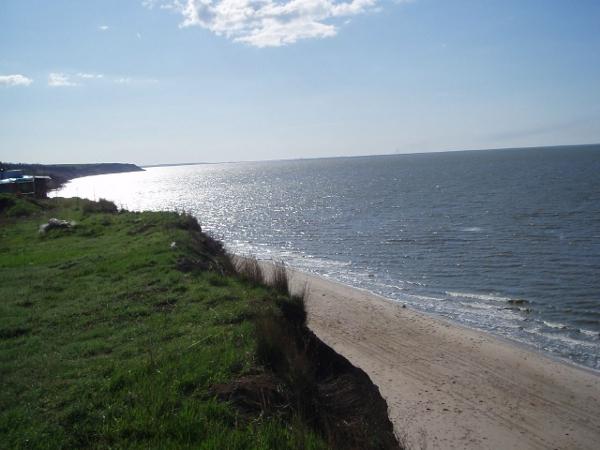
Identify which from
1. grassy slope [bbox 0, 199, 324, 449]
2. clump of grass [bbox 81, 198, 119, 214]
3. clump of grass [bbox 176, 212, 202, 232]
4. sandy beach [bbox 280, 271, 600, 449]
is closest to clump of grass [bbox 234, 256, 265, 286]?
grassy slope [bbox 0, 199, 324, 449]

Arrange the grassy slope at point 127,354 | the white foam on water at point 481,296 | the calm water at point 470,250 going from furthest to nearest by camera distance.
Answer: the white foam on water at point 481,296, the calm water at point 470,250, the grassy slope at point 127,354

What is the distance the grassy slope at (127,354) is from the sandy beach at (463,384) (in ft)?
10.0

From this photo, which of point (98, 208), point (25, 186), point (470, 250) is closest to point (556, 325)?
point (470, 250)

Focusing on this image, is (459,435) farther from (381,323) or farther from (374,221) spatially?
(374,221)

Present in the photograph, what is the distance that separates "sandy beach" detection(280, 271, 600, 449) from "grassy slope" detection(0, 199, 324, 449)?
3.05 metres

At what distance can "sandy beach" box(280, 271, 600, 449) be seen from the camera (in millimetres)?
9906

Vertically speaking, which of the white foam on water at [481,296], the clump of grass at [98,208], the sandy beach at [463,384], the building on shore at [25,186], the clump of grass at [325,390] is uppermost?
the building on shore at [25,186]

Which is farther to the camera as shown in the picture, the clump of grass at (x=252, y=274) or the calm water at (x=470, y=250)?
the calm water at (x=470, y=250)

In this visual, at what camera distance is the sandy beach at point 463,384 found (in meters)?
9.91

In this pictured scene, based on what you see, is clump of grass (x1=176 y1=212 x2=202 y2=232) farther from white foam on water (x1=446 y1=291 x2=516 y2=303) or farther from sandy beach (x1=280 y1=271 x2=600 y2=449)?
white foam on water (x1=446 y1=291 x2=516 y2=303)

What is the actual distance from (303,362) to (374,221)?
34.2 m

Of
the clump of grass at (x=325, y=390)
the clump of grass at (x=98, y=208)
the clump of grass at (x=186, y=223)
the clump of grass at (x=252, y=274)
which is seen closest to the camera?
the clump of grass at (x=325, y=390)

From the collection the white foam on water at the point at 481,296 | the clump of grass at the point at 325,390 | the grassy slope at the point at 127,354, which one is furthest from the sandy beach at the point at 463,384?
the white foam on water at the point at 481,296

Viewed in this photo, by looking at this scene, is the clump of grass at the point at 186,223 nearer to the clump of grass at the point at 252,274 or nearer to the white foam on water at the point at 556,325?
the clump of grass at the point at 252,274
